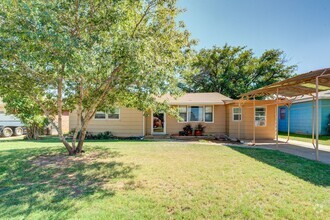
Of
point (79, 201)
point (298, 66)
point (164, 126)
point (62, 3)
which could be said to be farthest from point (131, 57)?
point (298, 66)

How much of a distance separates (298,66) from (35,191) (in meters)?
28.4

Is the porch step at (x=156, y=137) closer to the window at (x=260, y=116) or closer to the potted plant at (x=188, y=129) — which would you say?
the potted plant at (x=188, y=129)

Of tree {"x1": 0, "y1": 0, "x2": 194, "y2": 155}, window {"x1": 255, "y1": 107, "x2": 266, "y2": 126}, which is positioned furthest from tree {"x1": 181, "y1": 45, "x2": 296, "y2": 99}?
tree {"x1": 0, "y1": 0, "x2": 194, "y2": 155}

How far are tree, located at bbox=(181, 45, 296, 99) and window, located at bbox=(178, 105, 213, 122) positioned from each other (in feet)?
28.8

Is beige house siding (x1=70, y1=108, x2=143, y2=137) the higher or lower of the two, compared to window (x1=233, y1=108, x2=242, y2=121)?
lower

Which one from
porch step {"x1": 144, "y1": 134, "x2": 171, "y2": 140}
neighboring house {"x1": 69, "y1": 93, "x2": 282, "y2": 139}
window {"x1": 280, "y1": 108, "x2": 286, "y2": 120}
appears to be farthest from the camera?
window {"x1": 280, "y1": 108, "x2": 286, "y2": 120}

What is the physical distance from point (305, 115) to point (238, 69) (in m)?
9.31

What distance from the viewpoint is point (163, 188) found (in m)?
4.60

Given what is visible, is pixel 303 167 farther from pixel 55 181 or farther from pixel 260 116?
pixel 260 116

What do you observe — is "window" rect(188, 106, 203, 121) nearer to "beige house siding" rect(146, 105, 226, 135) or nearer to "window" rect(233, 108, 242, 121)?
"beige house siding" rect(146, 105, 226, 135)

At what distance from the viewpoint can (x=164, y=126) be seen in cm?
1565

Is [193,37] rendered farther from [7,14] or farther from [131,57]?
[7,14]

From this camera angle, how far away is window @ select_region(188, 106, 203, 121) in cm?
1559

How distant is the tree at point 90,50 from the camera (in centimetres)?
485
